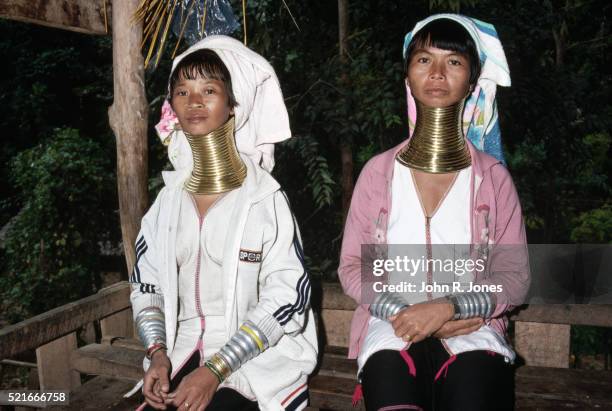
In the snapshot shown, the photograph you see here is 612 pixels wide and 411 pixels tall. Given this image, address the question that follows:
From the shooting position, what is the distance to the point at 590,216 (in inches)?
324

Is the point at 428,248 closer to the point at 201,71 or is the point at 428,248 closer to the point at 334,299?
the point at 334,299

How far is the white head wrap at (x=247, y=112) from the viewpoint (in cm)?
237

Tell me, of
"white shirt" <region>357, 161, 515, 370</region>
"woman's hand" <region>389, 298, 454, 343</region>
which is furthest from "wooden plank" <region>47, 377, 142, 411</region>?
"woman's hand" <region>389, 298, 454, 343</region>

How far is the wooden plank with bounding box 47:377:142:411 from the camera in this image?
264 cm

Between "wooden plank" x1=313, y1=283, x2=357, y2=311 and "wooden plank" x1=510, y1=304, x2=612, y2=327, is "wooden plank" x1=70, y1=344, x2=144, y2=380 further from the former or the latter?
"wooden plank" x1=510, y1=304, x2=612, y2=327

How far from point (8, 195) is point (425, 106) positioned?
27.8 ft

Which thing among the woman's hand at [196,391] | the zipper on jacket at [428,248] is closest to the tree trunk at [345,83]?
the zipper on jacket at [428,248]

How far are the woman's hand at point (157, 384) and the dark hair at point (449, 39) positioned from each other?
5.52ft

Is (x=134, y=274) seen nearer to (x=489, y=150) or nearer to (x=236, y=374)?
(x=236, y=374)

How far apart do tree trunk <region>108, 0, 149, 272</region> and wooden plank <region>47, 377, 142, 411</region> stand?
747 millimetres

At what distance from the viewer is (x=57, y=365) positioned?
301 cm

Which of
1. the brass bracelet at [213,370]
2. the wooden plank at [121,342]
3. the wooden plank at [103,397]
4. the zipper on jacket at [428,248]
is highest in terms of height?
the zipper on jacket at [428,248]

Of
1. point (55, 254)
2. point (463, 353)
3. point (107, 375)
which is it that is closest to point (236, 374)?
point (463, 353)

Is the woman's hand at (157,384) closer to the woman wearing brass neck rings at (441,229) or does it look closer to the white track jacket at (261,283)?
the white track jacket at (261,283)
